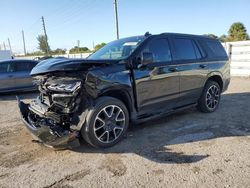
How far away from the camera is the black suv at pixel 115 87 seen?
154 inches

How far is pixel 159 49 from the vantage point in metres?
5.09

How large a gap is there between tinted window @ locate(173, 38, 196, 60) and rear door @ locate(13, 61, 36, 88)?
23.2 ft

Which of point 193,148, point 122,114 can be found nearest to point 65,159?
point 122,114

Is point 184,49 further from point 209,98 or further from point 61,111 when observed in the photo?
point 61,111

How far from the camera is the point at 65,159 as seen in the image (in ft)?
13.1

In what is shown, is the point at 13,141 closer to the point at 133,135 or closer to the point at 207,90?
the point at 133,135

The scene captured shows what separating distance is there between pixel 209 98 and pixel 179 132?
1836mm

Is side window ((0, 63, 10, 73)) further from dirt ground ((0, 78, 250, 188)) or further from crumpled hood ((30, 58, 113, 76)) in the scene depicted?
crumpled hood ((30, 58, 113, 76))

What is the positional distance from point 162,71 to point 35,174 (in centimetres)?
291

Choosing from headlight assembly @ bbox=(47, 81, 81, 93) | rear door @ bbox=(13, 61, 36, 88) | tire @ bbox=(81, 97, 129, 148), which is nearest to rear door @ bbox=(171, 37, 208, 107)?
tire @ bbox=(81, 97, 129, 148)

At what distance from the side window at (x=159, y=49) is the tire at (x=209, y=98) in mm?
1637

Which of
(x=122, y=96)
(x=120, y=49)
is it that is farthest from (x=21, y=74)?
(x=122, y=96)

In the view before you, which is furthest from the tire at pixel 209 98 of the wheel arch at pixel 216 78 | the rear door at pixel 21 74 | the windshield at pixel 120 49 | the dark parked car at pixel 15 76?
the rear door at pixel 21 74

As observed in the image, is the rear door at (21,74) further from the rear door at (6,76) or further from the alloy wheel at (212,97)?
the alloy wheel at (212,97)
